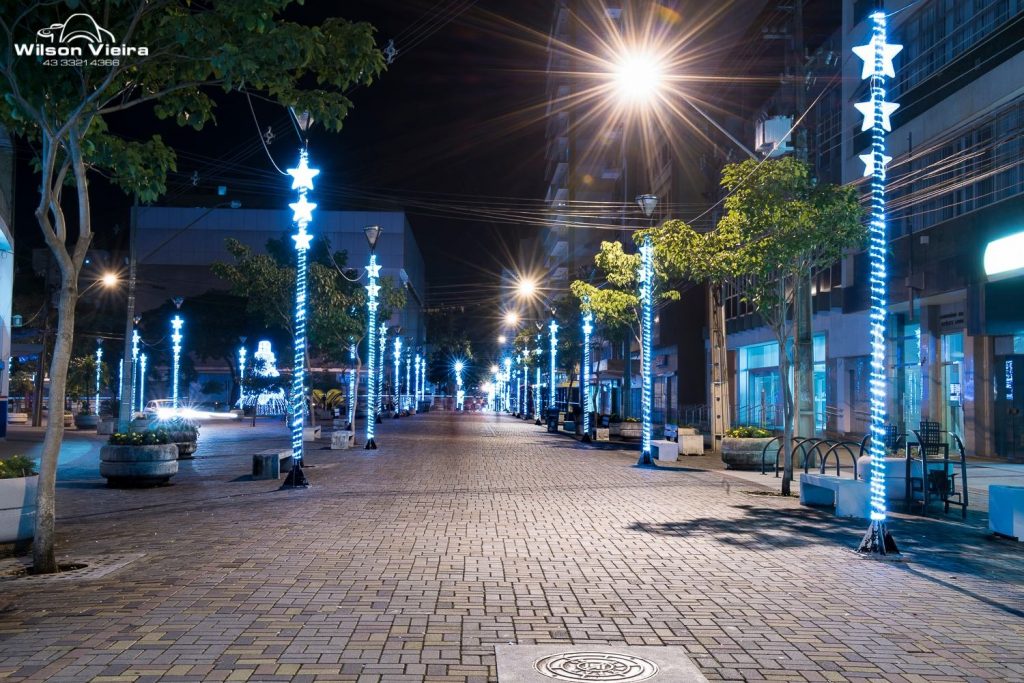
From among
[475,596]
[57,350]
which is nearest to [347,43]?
[57,350]

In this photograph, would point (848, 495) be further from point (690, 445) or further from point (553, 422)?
point (553, 422)

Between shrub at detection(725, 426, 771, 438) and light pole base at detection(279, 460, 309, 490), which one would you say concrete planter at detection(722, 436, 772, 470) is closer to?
shrub at detection(725, 426, 771, 438)

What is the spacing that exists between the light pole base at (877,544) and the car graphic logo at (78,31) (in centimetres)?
949

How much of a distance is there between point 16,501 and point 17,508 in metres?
0.09

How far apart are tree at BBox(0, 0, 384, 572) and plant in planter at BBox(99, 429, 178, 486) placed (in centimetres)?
704

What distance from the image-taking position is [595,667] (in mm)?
5945

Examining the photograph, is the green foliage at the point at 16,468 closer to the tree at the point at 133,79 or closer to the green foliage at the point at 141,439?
the tree at the point at 133,79

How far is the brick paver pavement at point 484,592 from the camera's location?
240 inches

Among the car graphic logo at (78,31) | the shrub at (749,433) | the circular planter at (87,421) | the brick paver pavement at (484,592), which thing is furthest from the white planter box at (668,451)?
the circular planter at (87,421)

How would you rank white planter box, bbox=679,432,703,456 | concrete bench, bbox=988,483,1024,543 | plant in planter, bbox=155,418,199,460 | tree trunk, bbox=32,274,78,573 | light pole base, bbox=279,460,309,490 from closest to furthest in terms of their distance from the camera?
tree trunk, bbox=32,274,78,573 < concrete bench, bbox=988,483,1024,543 < light pole base, bbox=279,460,309,490 < plant in planter, bbox=155,418,199,460 < white planter box, bbox=679,432,703,456

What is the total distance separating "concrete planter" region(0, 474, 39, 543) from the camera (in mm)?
10570

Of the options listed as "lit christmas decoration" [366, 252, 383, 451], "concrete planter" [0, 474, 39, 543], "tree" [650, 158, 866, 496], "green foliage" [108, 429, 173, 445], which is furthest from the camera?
"lit christmas decoration" [366, 252, 383, 451]

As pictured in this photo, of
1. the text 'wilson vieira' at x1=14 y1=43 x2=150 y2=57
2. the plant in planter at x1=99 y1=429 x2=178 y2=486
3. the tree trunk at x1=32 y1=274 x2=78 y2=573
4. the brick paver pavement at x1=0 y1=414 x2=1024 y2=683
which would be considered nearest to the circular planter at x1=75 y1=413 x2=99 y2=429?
the plant in planter at x1=99 y1=429 x2=178 y2=486

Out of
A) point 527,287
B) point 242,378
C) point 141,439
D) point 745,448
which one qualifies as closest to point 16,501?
point 141,439
